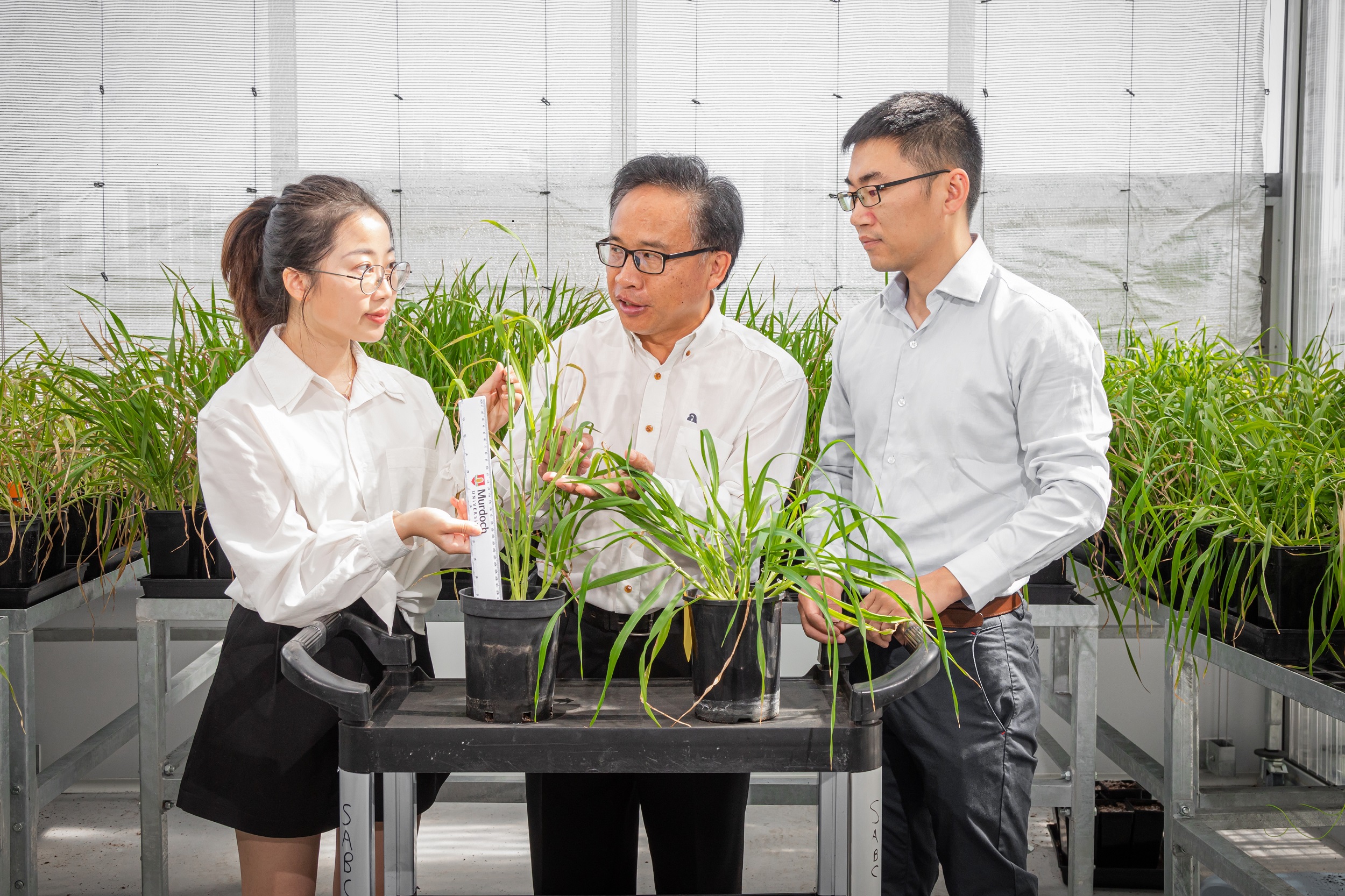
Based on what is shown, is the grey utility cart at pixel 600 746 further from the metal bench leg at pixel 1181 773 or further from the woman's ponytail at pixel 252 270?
the metal bench leg at pixel 1181 773

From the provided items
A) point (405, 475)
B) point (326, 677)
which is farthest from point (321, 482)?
point (326, 677)

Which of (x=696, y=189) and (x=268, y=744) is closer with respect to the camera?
(x=268, y=744)

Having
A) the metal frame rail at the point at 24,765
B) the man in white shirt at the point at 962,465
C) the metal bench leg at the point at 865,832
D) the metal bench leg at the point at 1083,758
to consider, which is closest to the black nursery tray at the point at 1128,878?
the metal bench leg at the point at 1083,758

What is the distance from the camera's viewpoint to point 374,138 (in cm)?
369

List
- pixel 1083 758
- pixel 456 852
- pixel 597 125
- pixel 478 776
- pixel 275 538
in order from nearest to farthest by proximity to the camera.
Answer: pixel 275 538, pixel 1083 758, pixel 478 776, pixel 456 852, pixel 597 125

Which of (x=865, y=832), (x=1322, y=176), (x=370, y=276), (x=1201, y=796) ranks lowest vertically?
(x=1201, y=796)

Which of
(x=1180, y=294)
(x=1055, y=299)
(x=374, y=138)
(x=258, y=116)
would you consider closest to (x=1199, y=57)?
(x=1180, y=294)

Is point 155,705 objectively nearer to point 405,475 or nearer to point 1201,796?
A: point 405,475

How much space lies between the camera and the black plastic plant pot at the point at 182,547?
207 cm

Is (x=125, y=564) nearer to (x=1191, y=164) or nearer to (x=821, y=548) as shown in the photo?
(x=821, y=548)

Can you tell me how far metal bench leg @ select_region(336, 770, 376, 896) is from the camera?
0.95 metres

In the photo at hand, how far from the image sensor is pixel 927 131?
146cm

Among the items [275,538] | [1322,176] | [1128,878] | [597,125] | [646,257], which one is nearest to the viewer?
[275,538]

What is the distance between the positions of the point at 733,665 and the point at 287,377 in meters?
0.82
